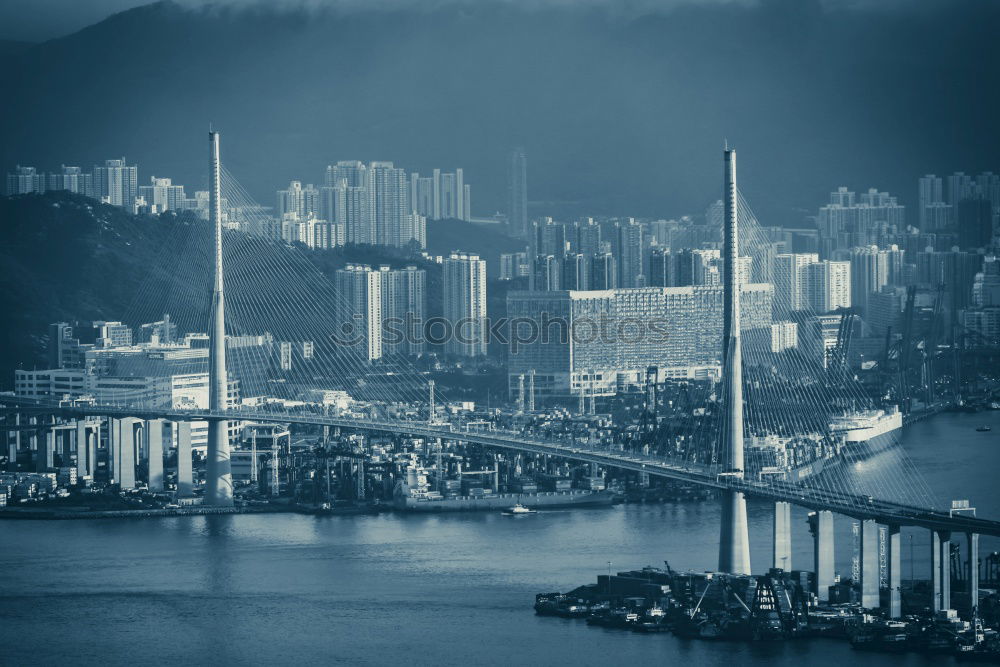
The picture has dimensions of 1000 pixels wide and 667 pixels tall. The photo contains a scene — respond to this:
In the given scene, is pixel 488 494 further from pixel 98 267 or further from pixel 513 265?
pixel 513 265

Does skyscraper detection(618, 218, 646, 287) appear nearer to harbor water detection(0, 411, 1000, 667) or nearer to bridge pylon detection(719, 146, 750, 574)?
harbor water detection(0, 411, 1000, 667)

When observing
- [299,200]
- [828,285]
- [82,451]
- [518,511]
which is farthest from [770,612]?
[299,200]

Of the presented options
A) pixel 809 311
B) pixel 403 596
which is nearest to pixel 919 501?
pixel 403 596

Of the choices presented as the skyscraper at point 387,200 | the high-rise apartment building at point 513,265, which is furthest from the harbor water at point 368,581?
the skyscraper at point 387,200

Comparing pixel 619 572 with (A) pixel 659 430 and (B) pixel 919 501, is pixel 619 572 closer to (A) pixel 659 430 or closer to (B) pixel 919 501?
(B) pixel 919 501

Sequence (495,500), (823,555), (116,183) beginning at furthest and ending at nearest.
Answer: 1. (116,183)
2. (495,500)
3. (823,555)
